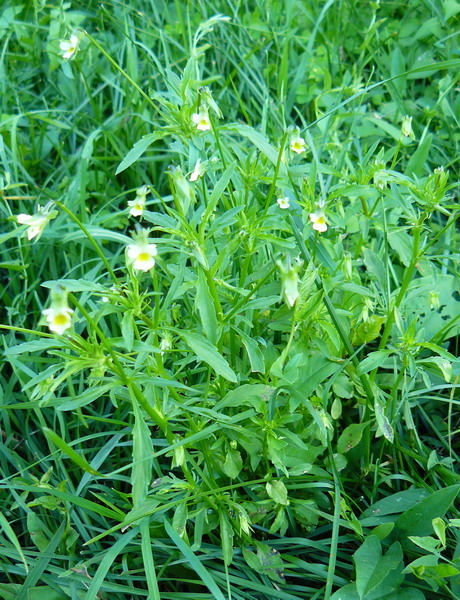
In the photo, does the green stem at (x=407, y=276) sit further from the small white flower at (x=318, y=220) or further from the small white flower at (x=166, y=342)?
the small white flower at (x=166, y=342)

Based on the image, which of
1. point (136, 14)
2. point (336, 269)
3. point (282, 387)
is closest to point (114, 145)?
point (136, 14)

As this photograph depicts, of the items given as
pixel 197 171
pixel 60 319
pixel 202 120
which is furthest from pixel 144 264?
pixel 202 120

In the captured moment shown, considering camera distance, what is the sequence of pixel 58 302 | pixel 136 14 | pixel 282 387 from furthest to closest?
pixel 136 14, pixel 282 387, pixel 58 302

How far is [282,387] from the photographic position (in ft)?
5.05

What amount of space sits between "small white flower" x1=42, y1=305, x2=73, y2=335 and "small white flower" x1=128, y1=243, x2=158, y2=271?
0.54 ft

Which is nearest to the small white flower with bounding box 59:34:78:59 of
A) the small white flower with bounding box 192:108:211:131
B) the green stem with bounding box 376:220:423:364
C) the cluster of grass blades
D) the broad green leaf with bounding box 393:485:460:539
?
the cluster of grass blades

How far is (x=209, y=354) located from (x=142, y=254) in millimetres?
258

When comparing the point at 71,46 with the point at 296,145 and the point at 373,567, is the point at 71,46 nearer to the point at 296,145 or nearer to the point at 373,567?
the point at 296,145

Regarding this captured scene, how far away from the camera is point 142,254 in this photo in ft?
4.11

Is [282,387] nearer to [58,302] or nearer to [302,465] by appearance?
[302,465]

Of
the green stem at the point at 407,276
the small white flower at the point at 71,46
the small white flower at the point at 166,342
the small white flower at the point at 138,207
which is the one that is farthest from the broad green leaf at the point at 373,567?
the small white flower at the point at 71,46

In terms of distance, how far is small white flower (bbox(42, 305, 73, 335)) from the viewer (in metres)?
1.12

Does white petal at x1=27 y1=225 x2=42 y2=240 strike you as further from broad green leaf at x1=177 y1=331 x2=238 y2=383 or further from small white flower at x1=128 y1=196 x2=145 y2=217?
broad green leaf at x1=177 y1=331 x2=238 y2=383

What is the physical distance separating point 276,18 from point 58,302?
88.2 inches
